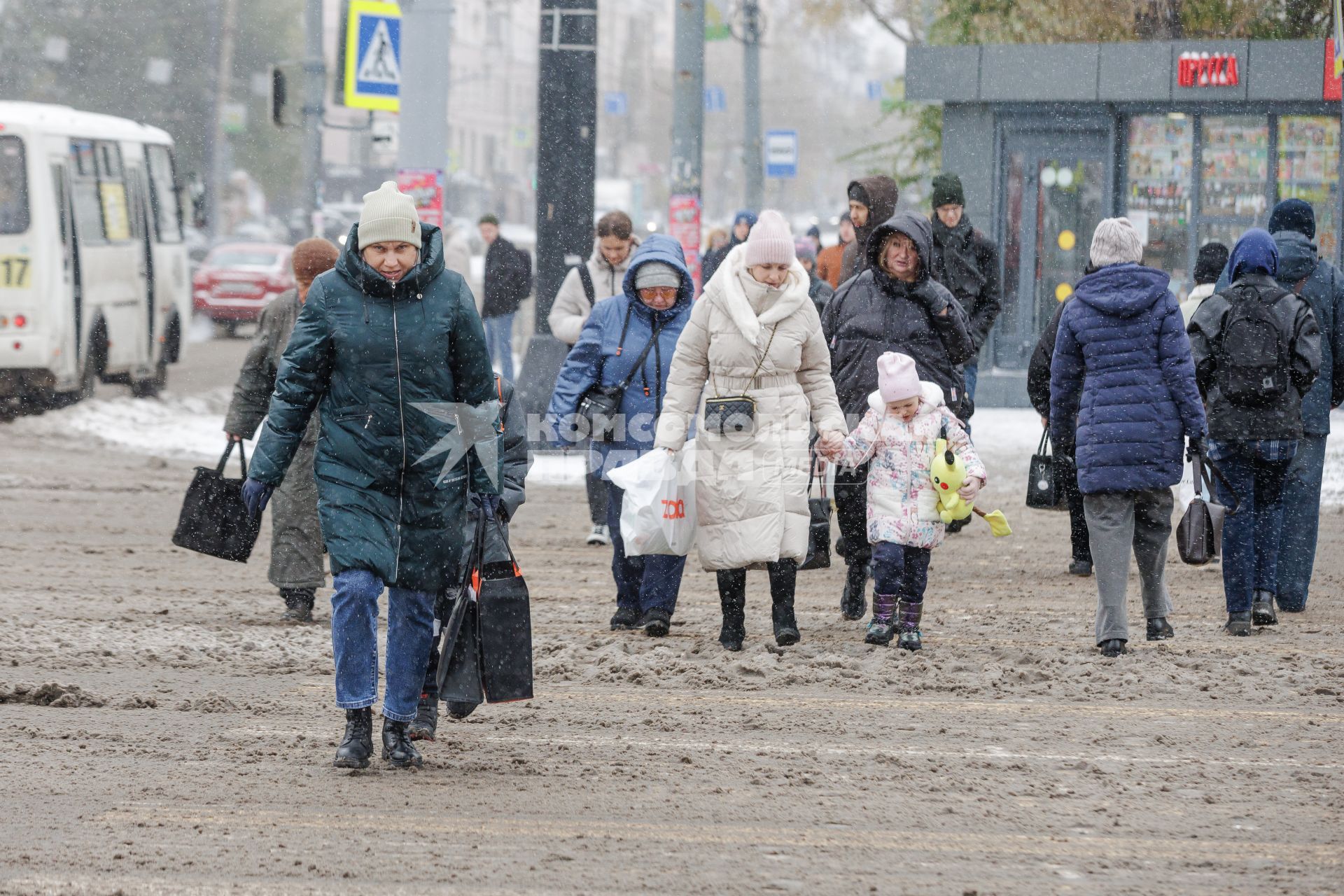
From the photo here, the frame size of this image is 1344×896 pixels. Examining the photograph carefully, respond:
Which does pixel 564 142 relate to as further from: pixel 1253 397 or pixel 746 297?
pixel 1253 397

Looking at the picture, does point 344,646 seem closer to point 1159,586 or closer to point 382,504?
point 382,504

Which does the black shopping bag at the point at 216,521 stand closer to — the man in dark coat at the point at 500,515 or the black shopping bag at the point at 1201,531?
the man in dark coat at the point at 500,515

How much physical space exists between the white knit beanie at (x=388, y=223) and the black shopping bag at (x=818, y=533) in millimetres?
2862

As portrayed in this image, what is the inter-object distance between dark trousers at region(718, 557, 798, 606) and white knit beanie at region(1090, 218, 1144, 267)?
70.8 inches

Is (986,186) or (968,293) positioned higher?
(986,186)

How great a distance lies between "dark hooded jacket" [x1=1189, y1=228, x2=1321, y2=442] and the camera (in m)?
8.17

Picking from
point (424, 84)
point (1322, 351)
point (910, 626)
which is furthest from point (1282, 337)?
point (424, 84)

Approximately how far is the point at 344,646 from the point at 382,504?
455 millimetres

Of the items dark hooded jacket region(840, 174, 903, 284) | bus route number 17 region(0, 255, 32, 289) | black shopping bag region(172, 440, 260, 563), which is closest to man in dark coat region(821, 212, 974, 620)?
dark hooded jacket region(840, 174, 903, 284)

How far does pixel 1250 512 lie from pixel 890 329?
1.80 m

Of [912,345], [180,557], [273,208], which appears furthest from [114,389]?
[273,208]

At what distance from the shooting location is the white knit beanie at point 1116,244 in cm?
773

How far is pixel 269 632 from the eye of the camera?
8.44 metres

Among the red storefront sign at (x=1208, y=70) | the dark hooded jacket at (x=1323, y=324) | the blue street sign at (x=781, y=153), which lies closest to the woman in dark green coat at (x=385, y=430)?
the dark hooded jacket at (x=1323, y=324)
